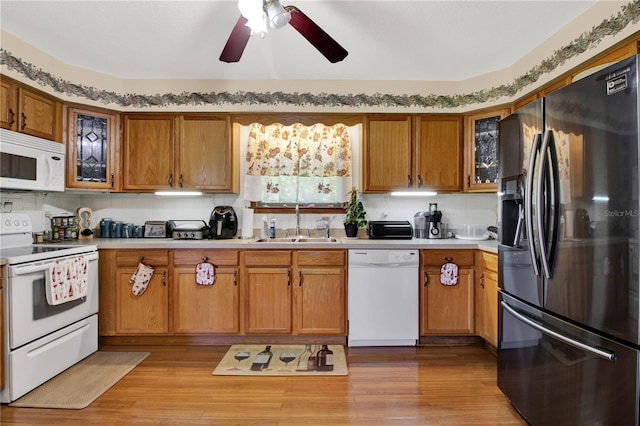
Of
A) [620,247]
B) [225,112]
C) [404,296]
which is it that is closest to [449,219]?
[404,296]

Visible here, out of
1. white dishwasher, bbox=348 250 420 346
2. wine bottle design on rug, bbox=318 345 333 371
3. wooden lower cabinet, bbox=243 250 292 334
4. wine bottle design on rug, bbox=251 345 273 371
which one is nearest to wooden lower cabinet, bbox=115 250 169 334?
wooden lower cabinet, bbox=243 250 292 334

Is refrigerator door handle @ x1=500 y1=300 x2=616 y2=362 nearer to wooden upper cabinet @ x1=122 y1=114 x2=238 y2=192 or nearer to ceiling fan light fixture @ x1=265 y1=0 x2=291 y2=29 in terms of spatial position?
ceiling fan light fixture @ x1=265 y1=0 x2=291 y2=29

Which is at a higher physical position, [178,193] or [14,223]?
[178,193]

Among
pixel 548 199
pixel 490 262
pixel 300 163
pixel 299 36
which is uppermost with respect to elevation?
pixel 299 36

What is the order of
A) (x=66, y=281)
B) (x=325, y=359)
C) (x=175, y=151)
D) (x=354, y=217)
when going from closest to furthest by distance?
(x=66, y=281) → (x=325, y=359) → (x=175, y=151) → (x=354, y=217)

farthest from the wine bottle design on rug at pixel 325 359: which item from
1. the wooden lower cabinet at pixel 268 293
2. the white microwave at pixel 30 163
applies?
the white microwave at pixel 30 163

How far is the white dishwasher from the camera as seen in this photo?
2730 millimetres

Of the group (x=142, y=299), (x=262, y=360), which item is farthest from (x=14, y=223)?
(x=262, y=360)

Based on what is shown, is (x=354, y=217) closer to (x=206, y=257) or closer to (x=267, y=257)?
(x=267, y=257)

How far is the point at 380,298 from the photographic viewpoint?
2738mm

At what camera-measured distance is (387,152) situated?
3.06 m

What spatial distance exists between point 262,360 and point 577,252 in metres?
2.18

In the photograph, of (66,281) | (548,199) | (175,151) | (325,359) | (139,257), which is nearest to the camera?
(548,199)

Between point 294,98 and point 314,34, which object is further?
point 294,98
